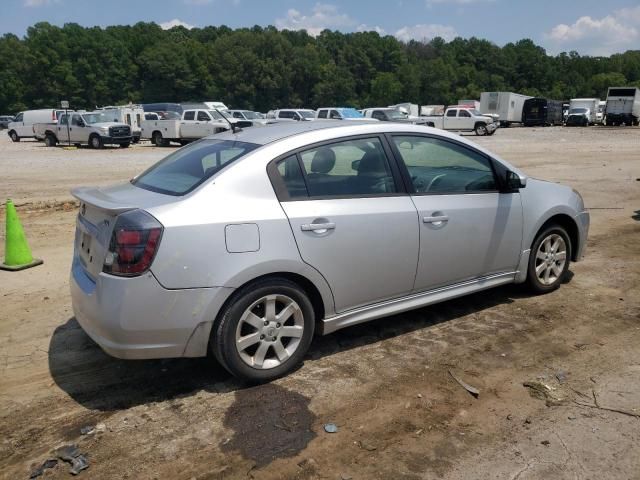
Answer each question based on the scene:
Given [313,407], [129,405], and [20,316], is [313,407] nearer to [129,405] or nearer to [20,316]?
[129,405]

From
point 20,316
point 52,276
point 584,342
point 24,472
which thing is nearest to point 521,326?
point 584,342

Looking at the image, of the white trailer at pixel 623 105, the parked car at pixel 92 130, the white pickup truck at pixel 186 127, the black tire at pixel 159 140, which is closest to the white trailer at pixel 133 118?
the white pickup truck at pixel 186 127

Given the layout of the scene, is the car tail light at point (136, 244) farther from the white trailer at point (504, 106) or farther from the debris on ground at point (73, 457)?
the white trailer at point (504, 106)

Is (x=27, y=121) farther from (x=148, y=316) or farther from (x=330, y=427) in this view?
(x=330, y=427)

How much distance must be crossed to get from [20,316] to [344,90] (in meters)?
122

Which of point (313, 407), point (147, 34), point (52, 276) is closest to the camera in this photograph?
point (313, 407)

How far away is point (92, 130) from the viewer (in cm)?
2734

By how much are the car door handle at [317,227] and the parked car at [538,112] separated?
54.5 metres

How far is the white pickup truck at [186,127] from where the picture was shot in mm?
28156

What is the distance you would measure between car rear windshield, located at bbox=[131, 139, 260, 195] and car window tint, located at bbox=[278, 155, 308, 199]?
0.25 m

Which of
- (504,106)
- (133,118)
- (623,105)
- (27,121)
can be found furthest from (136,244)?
(623,105)

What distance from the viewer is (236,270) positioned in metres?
3.34

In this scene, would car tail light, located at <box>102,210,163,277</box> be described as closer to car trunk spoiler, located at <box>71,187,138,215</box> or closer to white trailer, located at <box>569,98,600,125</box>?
car trunk spoiler, located at <box>71,187,138,215</box>

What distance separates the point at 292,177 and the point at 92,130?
26.6 meters
